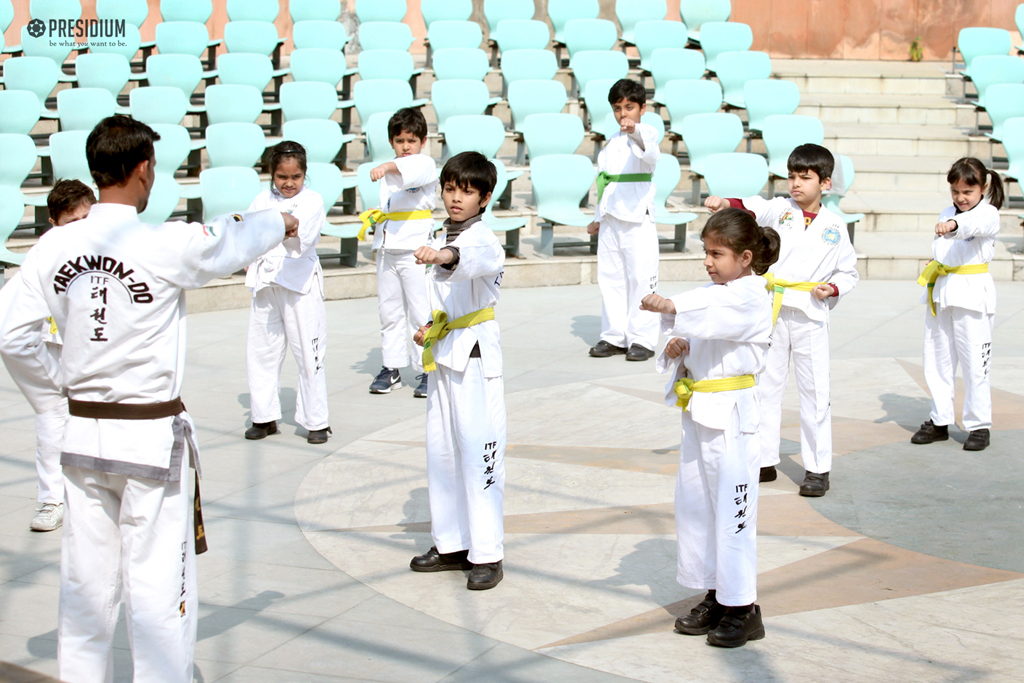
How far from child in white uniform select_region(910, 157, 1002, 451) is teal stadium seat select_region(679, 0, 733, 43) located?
10.3 m

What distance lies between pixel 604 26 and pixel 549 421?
9156 mm

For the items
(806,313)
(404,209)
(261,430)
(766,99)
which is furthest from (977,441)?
(766,99)

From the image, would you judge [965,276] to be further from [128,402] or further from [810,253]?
[128,402]

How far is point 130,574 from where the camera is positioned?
→ 3.09 m

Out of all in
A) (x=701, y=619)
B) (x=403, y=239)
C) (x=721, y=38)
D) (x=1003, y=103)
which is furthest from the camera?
(x=721, y=38)

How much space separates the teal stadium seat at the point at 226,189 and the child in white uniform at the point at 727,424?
22.8 feet

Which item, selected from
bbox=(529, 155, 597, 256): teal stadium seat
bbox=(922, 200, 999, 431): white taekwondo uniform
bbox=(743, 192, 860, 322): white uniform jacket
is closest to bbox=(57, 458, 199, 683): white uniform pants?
bbox=(743, 192, 860, 322): white uniform jacket

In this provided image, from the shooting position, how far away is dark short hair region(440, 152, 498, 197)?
4312mm

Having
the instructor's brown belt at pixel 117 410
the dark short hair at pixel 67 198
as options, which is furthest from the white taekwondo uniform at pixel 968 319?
the instructor's brown belt at pixel 117 410

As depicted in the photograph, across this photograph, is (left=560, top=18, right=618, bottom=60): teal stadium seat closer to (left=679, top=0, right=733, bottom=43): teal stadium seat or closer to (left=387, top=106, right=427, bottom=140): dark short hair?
A: (left=679, top=0, right=733, bottom=43): teal stadium seat

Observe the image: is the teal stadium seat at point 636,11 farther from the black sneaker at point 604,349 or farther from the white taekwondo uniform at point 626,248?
the black sneaker at point 604,349

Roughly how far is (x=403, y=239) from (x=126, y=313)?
426 centimetres

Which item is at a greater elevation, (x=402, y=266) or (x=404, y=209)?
(x=404, y=209)

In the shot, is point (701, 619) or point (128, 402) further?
point (701, 619)
